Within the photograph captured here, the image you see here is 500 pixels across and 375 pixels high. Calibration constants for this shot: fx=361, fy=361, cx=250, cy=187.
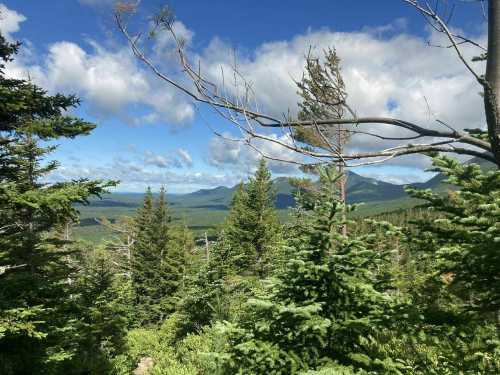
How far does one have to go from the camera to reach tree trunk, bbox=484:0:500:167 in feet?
9.42

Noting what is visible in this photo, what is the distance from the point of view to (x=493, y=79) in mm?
2908

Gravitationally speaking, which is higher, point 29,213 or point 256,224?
point 29,213

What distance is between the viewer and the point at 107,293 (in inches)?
784

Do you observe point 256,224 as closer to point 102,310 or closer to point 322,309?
point 102,310

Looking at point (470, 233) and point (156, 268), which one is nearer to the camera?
point (470, 233)

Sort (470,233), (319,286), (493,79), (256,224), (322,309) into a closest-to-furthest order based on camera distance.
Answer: (493,79) < (470,233) < (322,309) < (319,286) < (256,224)

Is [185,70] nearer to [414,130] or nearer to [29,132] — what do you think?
[414,130]

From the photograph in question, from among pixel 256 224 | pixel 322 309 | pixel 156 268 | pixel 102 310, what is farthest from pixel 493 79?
pixel 156 268

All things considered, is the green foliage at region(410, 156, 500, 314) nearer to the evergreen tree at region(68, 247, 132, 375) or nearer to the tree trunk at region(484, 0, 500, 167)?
the tree trunk at region(484, 0, 500, 167)

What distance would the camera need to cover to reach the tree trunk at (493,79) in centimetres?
287

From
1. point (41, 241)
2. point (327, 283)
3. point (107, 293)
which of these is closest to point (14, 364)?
point (41, 241)

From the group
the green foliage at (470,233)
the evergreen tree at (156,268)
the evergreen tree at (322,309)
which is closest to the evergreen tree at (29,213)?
the evergreen tree at (322,309)

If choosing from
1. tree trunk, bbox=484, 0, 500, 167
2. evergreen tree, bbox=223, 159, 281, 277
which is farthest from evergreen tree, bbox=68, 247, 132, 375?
tree trunk, bbox=484, 0, 500, 167

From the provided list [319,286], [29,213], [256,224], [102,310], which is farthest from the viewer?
[256,224]
